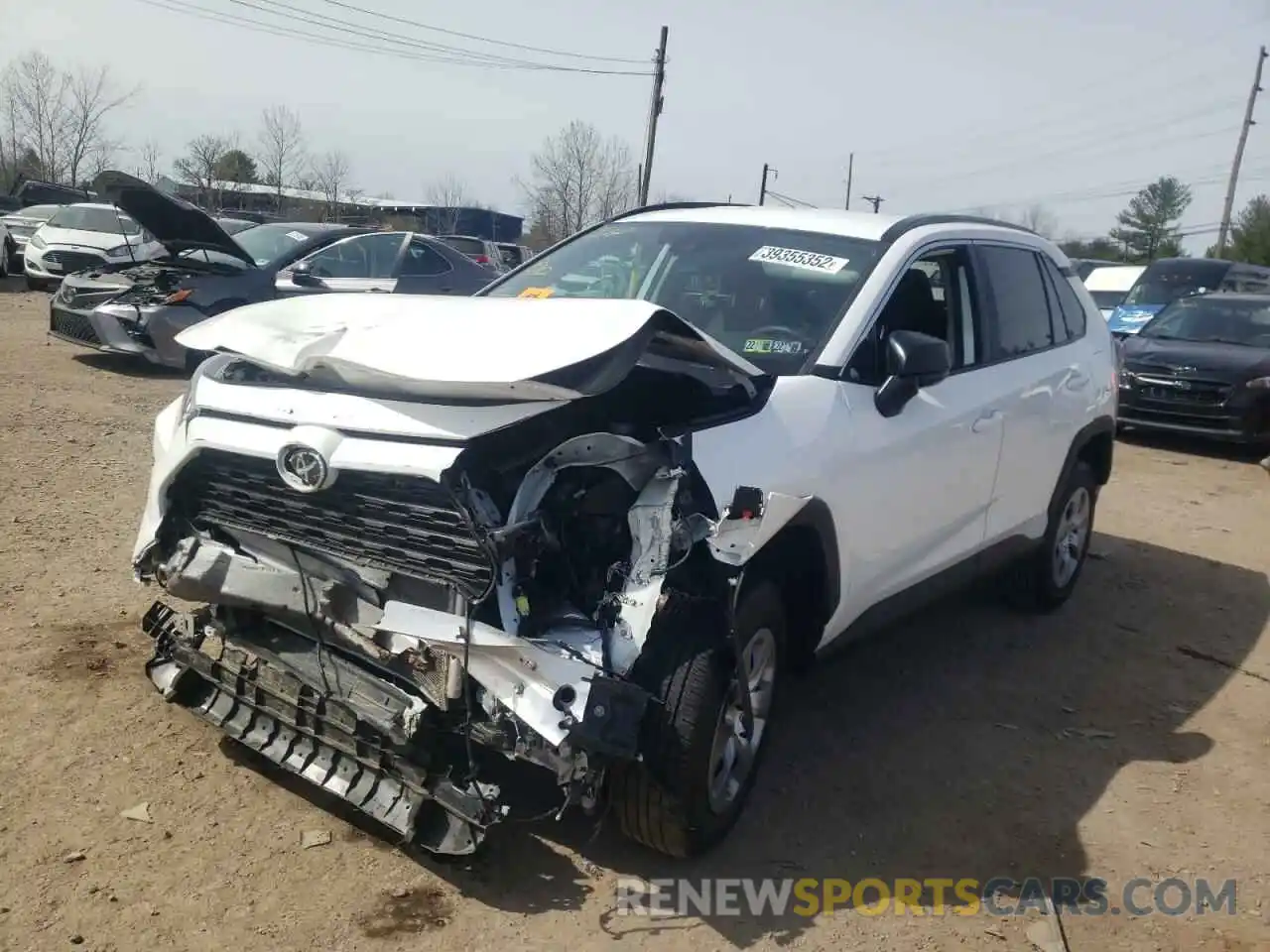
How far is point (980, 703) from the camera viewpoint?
491 cm

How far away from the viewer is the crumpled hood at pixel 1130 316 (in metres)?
17.4

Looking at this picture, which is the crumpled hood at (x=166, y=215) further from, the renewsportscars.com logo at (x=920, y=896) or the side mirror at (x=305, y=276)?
the renewsportscars.com logo at (x=920, y=896)

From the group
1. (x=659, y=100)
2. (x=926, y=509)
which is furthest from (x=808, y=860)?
(x=659, y=100)

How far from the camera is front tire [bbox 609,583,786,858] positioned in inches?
124

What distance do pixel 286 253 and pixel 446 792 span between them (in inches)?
373

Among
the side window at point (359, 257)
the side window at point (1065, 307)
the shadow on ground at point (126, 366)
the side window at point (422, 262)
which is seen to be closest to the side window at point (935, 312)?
the side window at point (1065, 307)

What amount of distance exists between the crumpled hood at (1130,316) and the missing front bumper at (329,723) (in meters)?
16.0

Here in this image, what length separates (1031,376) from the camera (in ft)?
17.1

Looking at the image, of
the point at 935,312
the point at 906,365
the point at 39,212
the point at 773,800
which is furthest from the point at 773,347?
the point at 39,212

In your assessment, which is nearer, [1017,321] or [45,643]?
[45,643]

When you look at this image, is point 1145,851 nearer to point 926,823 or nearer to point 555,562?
point 926,823

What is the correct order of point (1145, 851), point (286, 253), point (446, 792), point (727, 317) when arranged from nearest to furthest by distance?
point (446, 792)
point (1145, 851)
point (727, 317)
point (286, 253)

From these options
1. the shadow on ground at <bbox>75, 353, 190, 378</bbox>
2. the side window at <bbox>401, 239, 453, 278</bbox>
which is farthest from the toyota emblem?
the side window at <bbox>401, 239, 453, 278</bbox>

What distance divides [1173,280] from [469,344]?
18.8 m
